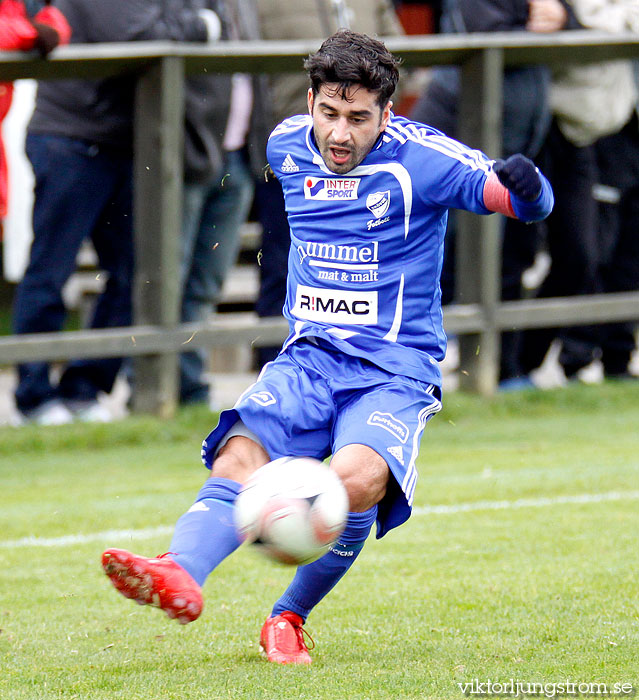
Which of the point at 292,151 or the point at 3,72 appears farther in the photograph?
the point at 3,72

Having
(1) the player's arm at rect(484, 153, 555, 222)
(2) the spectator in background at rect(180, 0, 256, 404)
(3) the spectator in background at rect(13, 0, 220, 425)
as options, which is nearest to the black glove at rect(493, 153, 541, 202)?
(1) the player's arm at rect(484, 153, 555, 222)

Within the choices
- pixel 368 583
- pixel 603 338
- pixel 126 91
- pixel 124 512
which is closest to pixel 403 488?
pixel 368 583

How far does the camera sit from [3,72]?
7.40 m

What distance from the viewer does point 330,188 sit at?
4.55m

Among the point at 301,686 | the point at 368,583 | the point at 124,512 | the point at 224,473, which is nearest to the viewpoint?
the point at 301,686

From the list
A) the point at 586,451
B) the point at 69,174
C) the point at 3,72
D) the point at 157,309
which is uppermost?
the point at 3,72

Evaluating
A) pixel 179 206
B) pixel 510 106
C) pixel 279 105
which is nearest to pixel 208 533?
pixel 179 206

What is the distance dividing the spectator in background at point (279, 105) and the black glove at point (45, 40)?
57.4 inches

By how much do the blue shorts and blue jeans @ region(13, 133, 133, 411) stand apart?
3.55 metres

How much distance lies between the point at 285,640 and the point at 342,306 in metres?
1.03

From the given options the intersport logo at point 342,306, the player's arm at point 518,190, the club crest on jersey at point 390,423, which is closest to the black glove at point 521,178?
the player's arm at point 518,190

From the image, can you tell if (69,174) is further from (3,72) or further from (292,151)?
(292,151)

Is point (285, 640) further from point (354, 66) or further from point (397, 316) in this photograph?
point (354, 66)

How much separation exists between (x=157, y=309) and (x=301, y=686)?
14.7 feet
